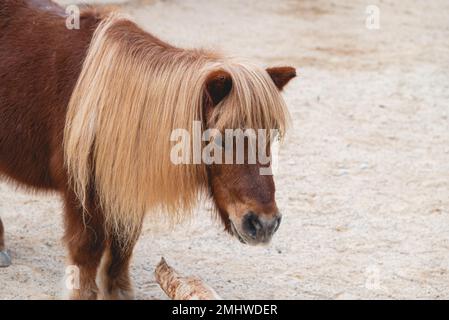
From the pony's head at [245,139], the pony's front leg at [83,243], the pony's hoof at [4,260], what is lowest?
the pony's hoof at [4,260]

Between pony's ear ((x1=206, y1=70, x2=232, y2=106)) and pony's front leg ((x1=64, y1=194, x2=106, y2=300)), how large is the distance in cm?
87

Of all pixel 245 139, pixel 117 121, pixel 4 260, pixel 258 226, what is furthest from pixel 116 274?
pixel 245 139

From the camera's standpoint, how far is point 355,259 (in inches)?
194

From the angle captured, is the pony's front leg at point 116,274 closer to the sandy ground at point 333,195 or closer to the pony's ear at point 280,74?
the sandy ground at point 333,195

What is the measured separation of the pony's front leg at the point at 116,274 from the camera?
416 cm

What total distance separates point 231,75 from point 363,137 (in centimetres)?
370

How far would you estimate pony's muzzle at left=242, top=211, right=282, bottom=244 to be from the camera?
11.3ft

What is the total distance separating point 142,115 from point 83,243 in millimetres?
762

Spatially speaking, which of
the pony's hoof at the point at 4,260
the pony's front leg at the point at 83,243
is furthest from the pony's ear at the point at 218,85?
the pony's hoof at the point at 4,260

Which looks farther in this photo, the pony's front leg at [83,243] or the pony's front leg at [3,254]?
the pony's front leg at [3,254]

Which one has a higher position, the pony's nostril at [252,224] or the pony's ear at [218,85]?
the pony's ear at [218,85]

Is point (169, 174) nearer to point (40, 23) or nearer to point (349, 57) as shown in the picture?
point (40, 23)

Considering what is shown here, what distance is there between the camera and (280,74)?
12.1 feet
